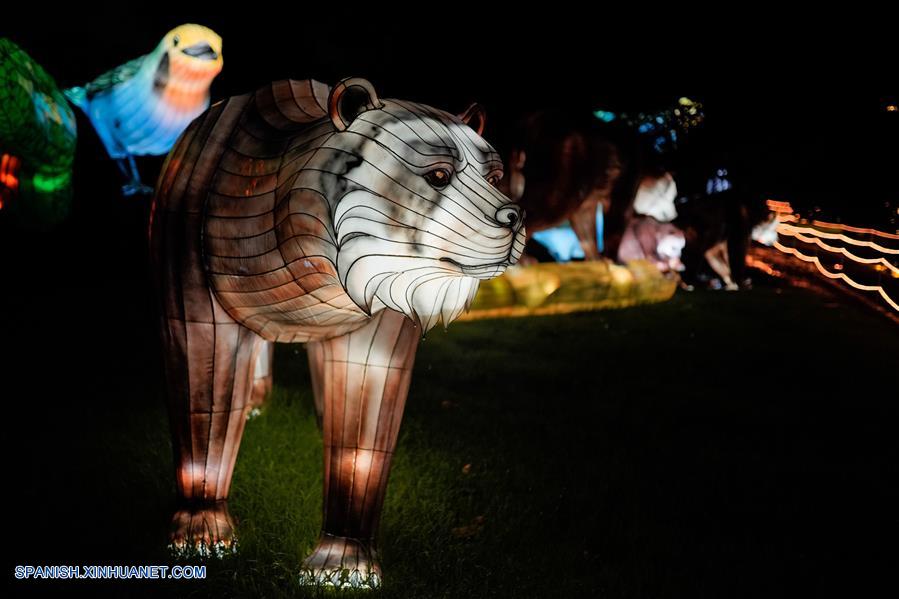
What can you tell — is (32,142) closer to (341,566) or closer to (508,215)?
(341,566)

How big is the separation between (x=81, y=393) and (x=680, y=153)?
9004 millimetres

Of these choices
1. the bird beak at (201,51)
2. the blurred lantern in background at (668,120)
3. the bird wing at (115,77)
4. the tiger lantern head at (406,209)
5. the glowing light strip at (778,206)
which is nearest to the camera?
the tiger lantern head at (406,209)

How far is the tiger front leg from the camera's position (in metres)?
1.92

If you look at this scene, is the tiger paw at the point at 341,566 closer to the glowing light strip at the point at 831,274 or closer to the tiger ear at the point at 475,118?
the tiger ear at the point at 475,118

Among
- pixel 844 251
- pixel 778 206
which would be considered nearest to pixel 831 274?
pixel 844 251

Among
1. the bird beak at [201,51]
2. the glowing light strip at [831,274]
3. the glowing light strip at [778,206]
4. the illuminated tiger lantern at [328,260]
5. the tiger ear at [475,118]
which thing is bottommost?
the glowing light strip at [831,274]

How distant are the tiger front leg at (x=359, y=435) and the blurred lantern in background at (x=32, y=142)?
2.83m

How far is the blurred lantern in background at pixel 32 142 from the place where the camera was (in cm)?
385

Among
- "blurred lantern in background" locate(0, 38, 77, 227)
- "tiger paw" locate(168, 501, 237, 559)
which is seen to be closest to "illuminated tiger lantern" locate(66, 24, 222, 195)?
"blurred lantern in background" locate(0, 38, 77, 227)

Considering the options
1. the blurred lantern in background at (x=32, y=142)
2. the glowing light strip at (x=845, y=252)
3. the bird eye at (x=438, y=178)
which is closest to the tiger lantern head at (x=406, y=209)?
the bird eye at (x=438, y=178)

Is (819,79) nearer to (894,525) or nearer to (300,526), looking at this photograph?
(894,525)

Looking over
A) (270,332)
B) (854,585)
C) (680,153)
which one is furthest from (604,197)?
(270,332)

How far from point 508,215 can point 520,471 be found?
5.50ft

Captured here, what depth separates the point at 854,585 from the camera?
94.1 inches
